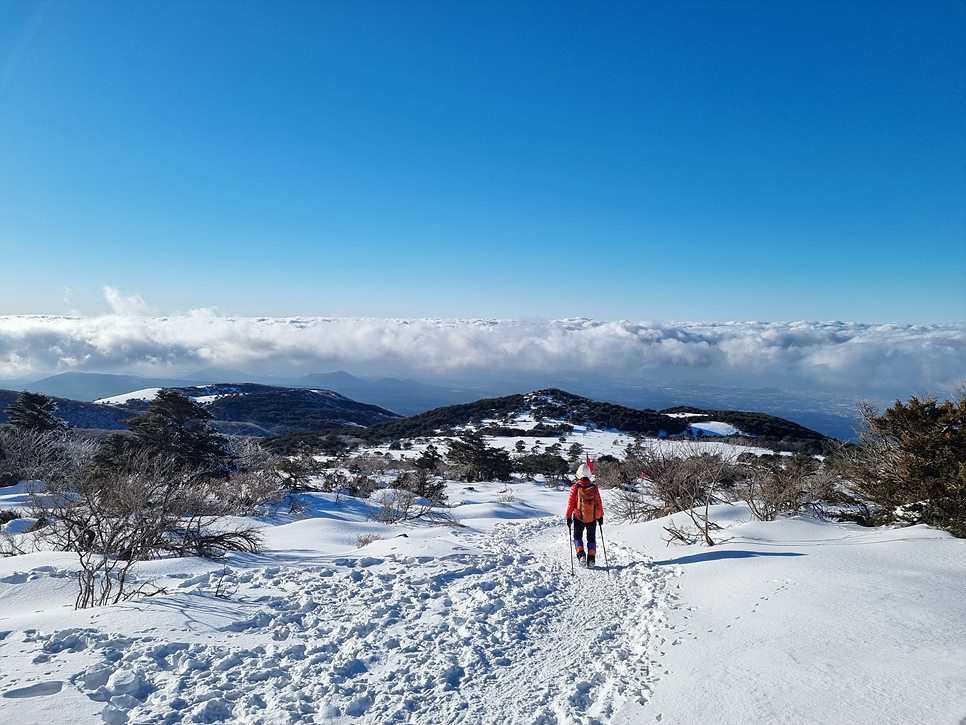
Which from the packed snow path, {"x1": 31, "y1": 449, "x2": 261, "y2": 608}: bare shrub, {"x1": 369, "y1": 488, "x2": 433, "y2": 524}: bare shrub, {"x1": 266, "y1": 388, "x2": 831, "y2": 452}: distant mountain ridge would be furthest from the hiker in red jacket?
{"x1": 266, "y1": 388, "x2": 831, "y2": 452}: distant mountain ridge

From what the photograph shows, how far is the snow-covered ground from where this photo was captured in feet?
11.6

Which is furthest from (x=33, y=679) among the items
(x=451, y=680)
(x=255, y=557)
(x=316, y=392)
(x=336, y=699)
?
(x=316, y=392)

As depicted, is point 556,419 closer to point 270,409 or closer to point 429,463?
point 429,463

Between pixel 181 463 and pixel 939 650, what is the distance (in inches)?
897

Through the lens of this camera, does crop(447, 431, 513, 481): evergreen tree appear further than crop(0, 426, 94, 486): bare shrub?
Yes

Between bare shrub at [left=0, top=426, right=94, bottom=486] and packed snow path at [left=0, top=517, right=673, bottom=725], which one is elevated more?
packed snow path at [left=0, top=517, right=673, bottom=725]

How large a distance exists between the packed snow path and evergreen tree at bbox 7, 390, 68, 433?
111 ft

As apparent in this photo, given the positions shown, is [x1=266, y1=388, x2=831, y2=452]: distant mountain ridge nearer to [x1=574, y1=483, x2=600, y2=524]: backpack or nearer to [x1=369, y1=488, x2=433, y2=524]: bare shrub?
[x1=369, y1=488, x2=433, y2=524]: bare shrub

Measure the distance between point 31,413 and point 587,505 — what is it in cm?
3777

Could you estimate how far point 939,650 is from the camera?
3.90m

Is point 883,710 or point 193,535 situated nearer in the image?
point 883,710

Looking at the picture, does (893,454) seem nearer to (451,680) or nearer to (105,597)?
(451,680)

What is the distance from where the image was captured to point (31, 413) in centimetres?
3005

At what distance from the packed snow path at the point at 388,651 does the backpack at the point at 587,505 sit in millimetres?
1045
